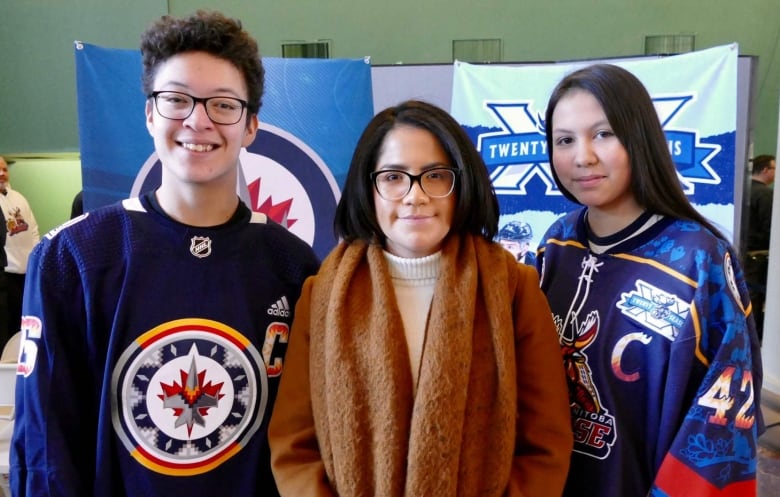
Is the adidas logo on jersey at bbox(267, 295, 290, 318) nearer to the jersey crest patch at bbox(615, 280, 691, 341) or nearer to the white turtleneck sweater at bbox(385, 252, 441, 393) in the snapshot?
the white turtleneck sweater at bbox(385, 252, 441, 393)

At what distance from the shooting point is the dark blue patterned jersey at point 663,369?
3.52 ft

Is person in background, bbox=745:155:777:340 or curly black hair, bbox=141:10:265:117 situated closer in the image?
curly black hair, bbox=141:10:265:117

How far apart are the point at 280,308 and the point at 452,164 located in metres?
0.46

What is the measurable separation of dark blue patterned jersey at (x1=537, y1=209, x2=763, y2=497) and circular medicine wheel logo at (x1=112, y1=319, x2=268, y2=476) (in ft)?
2.19

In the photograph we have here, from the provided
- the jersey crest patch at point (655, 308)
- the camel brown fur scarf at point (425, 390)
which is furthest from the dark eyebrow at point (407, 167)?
the jersey crest patch at point (655, 308)

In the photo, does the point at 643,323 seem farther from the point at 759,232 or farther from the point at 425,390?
the point at 759,232

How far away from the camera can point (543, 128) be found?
2.86m

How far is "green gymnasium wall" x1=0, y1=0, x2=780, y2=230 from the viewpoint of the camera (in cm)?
631

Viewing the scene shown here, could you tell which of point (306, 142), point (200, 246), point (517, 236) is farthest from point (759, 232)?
point (200, 246)

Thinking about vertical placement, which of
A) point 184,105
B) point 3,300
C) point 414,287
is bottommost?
point 3,300

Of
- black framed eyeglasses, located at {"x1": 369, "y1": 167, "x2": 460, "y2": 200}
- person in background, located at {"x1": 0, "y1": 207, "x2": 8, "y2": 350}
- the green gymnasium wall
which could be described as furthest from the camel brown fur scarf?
the green gymnasium wall

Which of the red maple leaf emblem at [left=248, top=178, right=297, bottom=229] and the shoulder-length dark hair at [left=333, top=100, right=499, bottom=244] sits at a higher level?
the shoulder-length dark hair at [left=333, top=100, right=499, bottom=244]

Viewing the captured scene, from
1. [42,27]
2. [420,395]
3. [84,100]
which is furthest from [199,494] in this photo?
[42,27]

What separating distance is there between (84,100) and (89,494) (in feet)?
5.48
